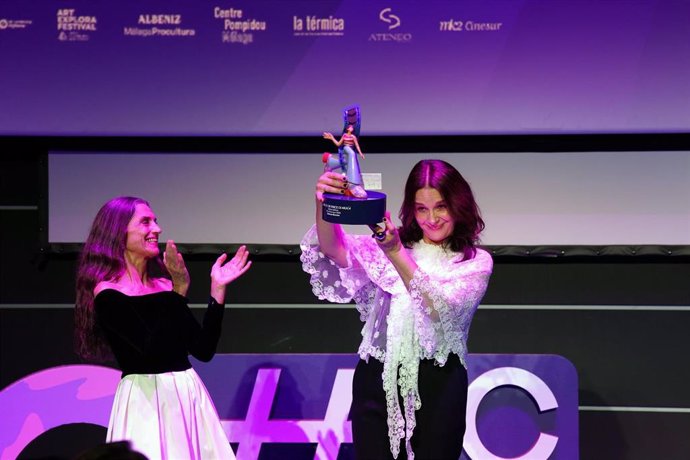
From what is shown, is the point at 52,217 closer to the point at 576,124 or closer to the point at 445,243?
the point at 445,243

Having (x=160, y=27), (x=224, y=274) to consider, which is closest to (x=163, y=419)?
(x=224, y=274)

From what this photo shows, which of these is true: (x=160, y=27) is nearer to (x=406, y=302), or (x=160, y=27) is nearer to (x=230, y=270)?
(x=230, y=270)

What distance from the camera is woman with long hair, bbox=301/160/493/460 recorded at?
8.48 feet

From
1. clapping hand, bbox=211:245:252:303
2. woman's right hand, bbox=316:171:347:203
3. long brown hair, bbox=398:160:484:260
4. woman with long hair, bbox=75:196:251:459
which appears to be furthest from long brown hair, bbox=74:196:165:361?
long brown hair, bbox=398:160:484:260

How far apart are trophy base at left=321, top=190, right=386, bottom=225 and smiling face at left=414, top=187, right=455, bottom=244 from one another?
0.28 m

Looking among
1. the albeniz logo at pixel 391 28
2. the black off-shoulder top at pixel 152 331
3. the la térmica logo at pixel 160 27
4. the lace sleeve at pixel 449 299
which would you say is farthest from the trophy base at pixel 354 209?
the la térmica logo at pixel 160 27

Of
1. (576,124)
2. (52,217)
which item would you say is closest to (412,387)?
(576,124)

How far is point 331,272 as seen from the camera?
2.82 meters

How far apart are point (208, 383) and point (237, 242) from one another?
28.2 inches

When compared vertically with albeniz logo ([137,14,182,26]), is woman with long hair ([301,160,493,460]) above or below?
below

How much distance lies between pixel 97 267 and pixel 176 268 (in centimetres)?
30

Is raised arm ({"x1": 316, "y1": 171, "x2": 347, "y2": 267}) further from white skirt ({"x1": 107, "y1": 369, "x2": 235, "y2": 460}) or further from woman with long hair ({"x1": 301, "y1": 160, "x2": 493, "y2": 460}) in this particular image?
white skirt ({"x1": 107, "y1": 369, "x2": 235, "y2": 460})

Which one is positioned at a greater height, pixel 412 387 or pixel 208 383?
pixel 412 387

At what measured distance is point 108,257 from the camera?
10.1ft
